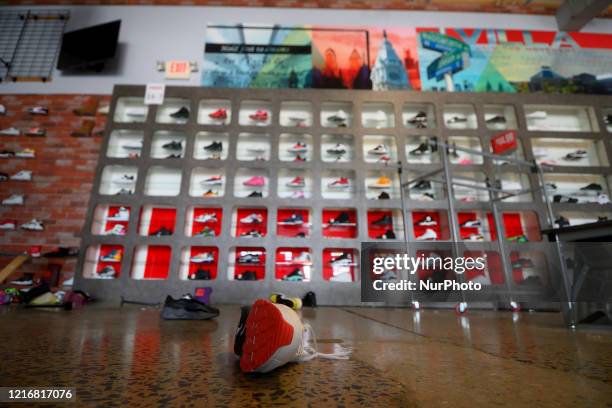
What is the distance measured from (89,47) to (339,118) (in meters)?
4.49

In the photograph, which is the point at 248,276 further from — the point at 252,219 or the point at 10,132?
the point at 10,132

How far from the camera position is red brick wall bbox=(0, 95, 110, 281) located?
448cm

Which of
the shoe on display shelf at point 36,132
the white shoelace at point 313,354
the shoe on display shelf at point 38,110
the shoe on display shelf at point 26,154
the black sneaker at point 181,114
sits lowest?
the white shoelace at point 313,354

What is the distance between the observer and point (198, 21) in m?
5.62

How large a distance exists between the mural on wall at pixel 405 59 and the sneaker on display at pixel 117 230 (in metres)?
2.68

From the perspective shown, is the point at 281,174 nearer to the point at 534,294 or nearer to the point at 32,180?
the point at 534,294

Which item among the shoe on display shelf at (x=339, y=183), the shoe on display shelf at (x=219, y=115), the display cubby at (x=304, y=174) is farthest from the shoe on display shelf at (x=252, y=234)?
the shoe on display shelf at (x=219, y=115)

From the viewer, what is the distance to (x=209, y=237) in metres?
4.16

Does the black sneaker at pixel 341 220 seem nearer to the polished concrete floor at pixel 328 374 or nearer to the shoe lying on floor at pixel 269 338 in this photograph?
the polished concrete floor at pixel 328 374

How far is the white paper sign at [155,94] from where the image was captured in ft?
15.8

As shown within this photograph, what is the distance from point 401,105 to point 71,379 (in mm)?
5195

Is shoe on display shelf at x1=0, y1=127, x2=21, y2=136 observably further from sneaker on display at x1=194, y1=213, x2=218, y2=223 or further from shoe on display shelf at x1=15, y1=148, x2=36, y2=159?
sneaker on display at x1=194, y1=213, x2=218, y2=223

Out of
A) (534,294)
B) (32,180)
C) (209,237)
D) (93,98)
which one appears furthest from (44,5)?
(534,294)

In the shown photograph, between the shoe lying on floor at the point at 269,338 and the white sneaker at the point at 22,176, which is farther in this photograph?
the white sneaker at the point at 22,176
